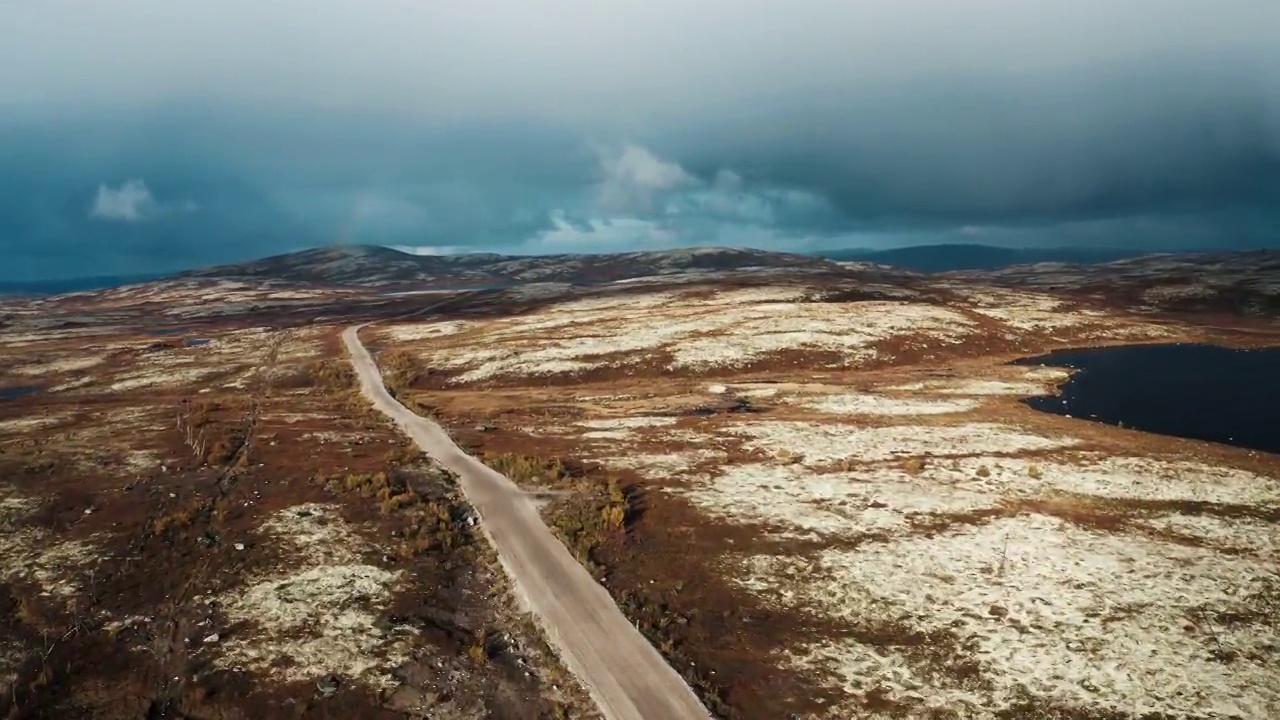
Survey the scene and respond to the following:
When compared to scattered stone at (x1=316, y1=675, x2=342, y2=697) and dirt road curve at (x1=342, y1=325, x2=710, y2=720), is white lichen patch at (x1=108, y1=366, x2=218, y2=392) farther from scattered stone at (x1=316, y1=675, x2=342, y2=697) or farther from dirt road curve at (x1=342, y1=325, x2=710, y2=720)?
scattered stone at (x1=316, y1=675, x2=342, y2=697)

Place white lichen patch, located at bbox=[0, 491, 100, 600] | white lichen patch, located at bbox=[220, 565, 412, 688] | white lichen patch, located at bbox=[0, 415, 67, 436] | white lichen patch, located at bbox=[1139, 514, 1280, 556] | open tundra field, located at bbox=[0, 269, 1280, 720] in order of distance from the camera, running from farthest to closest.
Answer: white lichen patch, located at bbox=[0, 415, 67, 436], white lichen patch, located at bbox=[1139, 514, 1280, 556], white lichen patch, located at bbox=[0, 491, 100, 600], white lichen patch, located at bbox=[220, 565, 412, 688], open tundra field, located at bbox=[0, 269, 1280, 720]

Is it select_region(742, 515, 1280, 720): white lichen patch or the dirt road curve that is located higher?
the dirt road curve

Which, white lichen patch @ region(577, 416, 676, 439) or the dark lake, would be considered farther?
white lichen patch @ region(577, 416, 676, 439)

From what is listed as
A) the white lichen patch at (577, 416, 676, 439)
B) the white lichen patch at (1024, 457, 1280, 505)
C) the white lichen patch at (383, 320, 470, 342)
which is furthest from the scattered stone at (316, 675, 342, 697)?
the white lichen patch at (383, 320, 470, 342)

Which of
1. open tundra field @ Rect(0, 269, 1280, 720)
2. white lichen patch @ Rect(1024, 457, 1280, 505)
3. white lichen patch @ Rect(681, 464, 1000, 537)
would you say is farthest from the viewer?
white lichen patch @ Rect(1024, 457, 1280, 505)

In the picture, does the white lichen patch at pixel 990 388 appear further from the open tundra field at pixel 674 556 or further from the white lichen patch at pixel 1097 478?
the white lichen patch at pixel 1097 478

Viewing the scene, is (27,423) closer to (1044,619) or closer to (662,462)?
(662,462)

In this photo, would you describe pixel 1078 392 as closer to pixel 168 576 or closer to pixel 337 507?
pixel 337 507

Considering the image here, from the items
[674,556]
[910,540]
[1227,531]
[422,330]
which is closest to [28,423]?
[674,556]
